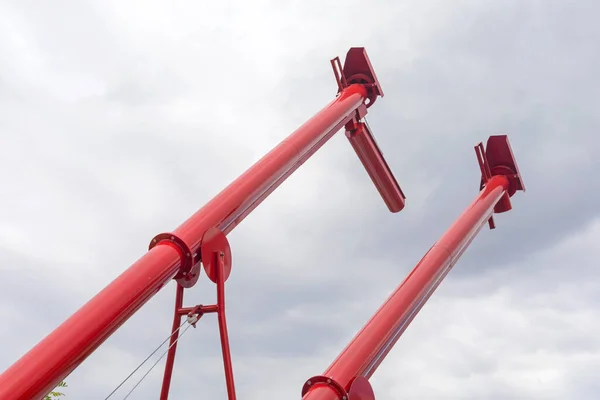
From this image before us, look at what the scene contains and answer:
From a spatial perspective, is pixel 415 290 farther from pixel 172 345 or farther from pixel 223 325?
pixel 172 345

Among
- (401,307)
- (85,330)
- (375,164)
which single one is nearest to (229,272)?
A: (401,307)

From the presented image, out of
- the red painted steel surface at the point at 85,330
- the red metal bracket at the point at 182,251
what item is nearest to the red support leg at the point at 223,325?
the red metal bracket at the point at 182,251

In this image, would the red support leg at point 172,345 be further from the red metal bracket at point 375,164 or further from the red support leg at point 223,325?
the red metal bracket at point 375,164

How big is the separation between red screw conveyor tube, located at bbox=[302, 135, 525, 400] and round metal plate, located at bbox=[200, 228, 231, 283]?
1500 millimetres

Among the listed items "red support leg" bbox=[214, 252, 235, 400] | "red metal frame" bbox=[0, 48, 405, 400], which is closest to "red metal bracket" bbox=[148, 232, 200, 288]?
"red metal frame" bbox=[0, 48, 405, 400]

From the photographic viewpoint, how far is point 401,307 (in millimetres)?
8391

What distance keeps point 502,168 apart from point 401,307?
17.7ft

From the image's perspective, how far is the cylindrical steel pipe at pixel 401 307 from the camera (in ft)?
23.9

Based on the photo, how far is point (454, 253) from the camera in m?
9.95

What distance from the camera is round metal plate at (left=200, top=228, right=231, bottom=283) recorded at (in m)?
7.43

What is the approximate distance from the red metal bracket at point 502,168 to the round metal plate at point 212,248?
21.3 feet

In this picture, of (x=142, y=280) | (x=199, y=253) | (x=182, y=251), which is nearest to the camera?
(x=142, y=280)

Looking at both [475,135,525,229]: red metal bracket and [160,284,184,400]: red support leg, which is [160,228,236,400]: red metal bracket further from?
[475,135,525,229]: red metal bracket

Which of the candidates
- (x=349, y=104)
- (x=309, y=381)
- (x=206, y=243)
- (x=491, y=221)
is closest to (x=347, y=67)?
(x=349, y=104)
